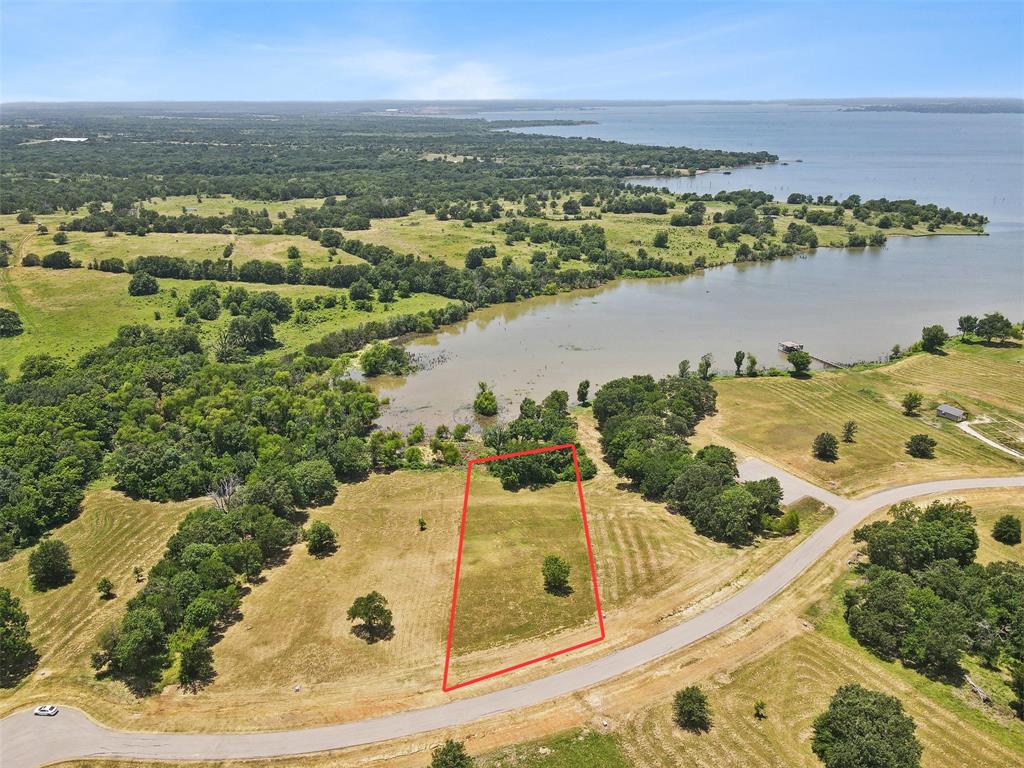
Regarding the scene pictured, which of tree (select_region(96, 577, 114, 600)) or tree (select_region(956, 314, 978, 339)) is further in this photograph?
tree (select_region(956, 314, 978, 339))

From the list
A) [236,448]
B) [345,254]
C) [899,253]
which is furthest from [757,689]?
[899,253]

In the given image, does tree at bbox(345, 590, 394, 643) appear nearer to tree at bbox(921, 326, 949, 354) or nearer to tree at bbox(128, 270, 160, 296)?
tree at bbox(921, 326, 949, 354)

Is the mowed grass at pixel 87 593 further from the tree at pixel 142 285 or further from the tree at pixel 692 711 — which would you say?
the tree at pixel 142 285

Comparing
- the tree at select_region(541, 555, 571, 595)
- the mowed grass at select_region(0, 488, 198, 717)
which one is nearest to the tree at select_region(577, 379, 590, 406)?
the tree at select_region(541, 555, 571, 595)

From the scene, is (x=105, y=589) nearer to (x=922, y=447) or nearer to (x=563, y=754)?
(x=563, y=754)

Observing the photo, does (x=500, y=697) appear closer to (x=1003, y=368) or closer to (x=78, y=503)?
(x=78, y=503)

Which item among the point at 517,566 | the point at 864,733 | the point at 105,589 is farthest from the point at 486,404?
the point at 864,733

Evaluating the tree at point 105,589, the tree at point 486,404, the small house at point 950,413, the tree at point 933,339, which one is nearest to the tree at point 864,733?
the tree at point 486,404
